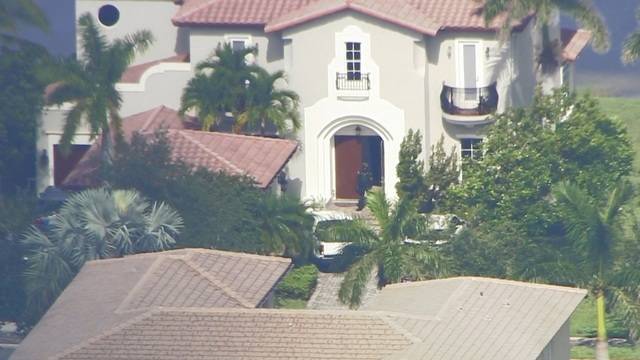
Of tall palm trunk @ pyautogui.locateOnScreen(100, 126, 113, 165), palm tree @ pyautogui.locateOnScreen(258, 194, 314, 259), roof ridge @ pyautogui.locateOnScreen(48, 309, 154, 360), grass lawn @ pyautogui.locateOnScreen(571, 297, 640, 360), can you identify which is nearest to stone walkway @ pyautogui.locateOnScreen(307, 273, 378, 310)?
palm tree @ pyautogui.locateOnScreen(258, 194, 314, 259)

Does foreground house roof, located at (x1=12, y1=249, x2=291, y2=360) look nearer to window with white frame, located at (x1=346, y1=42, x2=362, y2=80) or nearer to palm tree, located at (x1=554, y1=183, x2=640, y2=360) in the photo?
palm tree, located at (x1=554, y1=183, x2=640, y2=360)

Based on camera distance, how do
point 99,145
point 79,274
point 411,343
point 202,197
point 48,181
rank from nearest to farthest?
1. point 411,343
2. point 79,274
3. point 202,197
4. point 99,145
5. point 48,181

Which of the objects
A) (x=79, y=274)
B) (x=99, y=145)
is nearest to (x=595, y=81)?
(x=99, y=145)

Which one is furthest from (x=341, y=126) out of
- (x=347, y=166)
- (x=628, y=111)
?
(x=628, y=111)

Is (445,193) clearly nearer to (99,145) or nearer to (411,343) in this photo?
(99,145)

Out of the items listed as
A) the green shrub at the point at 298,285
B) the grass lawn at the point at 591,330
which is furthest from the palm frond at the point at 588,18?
the green shrub at the point at 298,285

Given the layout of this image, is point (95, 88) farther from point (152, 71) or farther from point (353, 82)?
point (353, 82)
